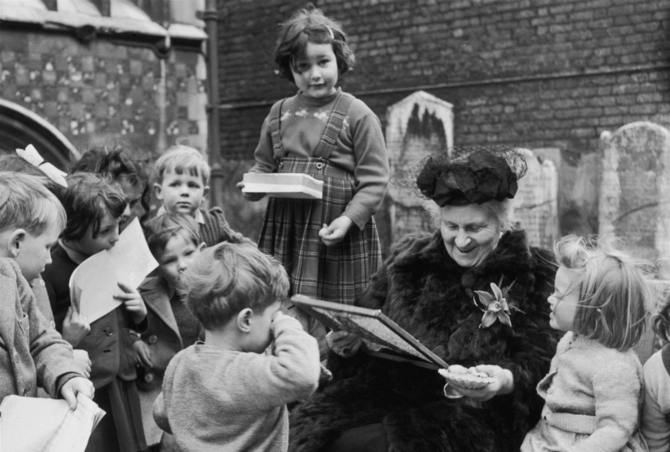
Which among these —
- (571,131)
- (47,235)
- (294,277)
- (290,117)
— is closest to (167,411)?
(47,235)

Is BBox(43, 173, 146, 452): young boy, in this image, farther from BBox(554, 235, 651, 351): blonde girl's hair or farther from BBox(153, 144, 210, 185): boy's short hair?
BBox(554, 235, 651, 351): blonde girl's hair

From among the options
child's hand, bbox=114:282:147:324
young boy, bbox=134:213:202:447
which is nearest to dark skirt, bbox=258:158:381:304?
young boy, bbox=134:213:202:447

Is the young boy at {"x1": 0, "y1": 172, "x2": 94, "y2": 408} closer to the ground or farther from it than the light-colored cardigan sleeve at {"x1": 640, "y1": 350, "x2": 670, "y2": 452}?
farther from it

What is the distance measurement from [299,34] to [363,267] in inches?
44.0

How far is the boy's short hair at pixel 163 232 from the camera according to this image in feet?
13.3

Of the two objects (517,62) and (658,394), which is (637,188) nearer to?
(517,62)

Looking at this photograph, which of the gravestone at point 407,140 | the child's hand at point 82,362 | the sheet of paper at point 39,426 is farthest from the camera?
the gravestone at point 407,140

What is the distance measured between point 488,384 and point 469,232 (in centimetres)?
65

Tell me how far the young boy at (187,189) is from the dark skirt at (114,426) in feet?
3.17

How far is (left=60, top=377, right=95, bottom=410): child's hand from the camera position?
2.83m

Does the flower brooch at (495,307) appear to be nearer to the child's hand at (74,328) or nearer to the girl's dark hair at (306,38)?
the child's hand at (74,328)

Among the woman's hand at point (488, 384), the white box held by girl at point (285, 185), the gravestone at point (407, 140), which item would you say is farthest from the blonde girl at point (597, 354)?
the gravestone at point (407, 140)

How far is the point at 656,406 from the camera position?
9.74 ft

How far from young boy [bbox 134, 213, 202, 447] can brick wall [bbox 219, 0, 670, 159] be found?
24.2ft
